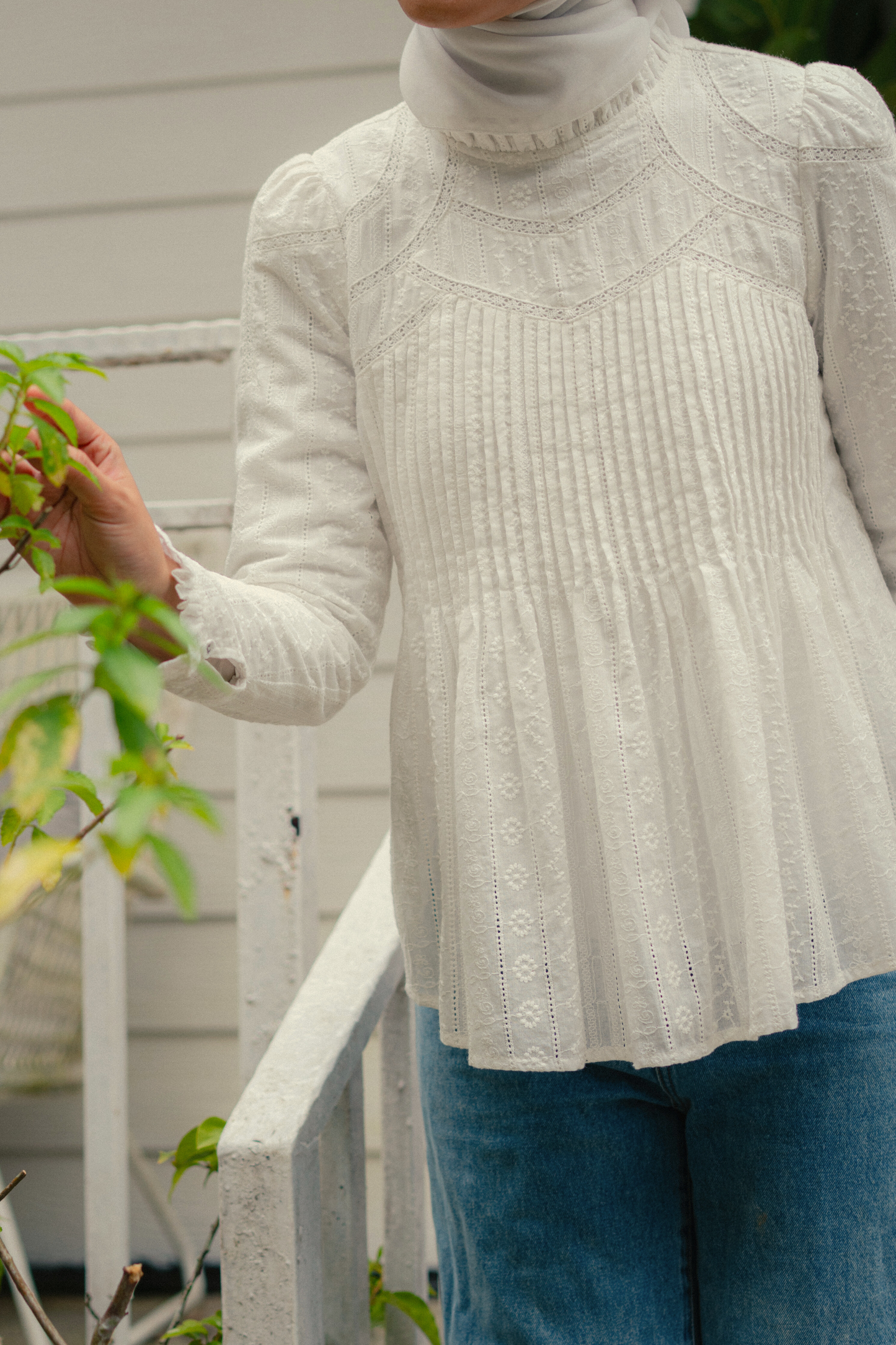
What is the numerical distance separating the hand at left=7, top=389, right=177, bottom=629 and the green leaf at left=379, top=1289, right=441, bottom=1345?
0.91 metres

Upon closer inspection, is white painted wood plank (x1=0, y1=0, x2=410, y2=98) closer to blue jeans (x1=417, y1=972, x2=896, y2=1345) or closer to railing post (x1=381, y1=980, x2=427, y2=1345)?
railing post (x1=381, y1=980, x2=427, y2=1345)

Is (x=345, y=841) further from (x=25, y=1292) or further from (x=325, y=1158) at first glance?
(x=25, y=1292)

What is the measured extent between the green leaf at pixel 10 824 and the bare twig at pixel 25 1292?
0.30 meters

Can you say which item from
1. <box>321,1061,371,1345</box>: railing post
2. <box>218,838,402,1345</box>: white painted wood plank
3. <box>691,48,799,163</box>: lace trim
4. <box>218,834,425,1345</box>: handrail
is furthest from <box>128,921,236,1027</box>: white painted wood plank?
<box>691,48,799,163</box>: lace trim

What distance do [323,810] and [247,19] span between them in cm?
142

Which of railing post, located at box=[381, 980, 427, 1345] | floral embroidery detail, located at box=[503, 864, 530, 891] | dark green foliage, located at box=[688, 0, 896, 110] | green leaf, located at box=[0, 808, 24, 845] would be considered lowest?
railing post, located at box=[381, 980, 427, 1345]

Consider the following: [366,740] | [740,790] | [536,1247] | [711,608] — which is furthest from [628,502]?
[366,740]

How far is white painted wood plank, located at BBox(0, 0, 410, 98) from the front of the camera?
196cm

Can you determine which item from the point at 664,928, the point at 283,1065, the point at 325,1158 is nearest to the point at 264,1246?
the point at 283,1065

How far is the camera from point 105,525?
564 millimetres

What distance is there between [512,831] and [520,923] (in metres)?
0.06

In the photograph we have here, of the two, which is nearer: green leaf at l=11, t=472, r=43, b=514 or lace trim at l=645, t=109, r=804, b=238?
green leaf at l=11, t=472, r=43, b=514

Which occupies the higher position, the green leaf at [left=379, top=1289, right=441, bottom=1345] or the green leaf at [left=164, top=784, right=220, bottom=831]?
the green leaf at [left=164, top=784, right=220, bottom=831]

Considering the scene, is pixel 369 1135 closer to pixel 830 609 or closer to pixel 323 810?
pixel 323 810
